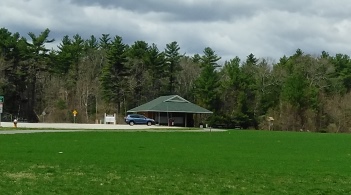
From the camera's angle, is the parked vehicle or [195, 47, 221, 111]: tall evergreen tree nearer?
the parked vehicle

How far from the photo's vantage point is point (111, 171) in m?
17.5

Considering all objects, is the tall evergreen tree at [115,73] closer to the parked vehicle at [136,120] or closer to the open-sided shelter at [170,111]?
the open-sided shelter at [170,111]

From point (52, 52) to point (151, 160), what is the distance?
305 ft

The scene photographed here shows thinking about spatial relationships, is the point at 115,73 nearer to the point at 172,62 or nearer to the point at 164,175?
the point at 172,62

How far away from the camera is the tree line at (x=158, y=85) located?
4011 inches

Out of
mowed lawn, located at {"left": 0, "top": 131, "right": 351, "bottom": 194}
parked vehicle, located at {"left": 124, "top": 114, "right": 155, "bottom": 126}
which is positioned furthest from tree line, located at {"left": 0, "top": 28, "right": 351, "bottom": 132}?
mowed lawn, located at {"left": 0, "top": 131, "right": 351, "bottom": 194}

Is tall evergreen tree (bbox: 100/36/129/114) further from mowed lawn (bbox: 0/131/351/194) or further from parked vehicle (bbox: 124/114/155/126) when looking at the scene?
mowed lawn (bbox: 0/131/351/194)

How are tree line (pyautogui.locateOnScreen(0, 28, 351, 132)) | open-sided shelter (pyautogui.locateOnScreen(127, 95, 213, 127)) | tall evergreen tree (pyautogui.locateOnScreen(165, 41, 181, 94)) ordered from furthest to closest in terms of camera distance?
tall evergreen tree (pyautogui.locateOnScreen(165, 41, 181, 94)), tree line (pyautogui.locateOnScreen(0, 28, 351, 132)), open-sided shelter (pyautogui.locateOnScreen(127, 95, 213, 127))

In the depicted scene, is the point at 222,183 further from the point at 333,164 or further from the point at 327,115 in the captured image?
the point at 327,115

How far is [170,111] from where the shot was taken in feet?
290

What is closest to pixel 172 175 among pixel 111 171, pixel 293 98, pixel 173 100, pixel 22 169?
pixel 111 171

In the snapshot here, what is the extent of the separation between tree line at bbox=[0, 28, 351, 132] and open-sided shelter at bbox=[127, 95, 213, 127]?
8206mm

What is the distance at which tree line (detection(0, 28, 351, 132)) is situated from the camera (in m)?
102

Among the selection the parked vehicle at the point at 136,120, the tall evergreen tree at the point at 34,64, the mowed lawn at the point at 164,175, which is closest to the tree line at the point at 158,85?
the tall evergreen tree at the point at 34,64
